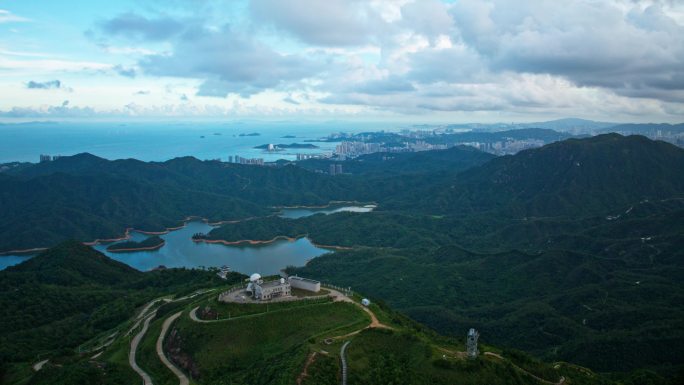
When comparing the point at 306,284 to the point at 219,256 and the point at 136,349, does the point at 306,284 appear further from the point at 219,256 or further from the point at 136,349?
the point at 219,256

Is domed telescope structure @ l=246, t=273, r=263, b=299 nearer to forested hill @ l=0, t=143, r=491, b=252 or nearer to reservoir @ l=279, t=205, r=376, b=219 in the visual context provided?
forested hill @ l=0, t=143, r=491, b=252

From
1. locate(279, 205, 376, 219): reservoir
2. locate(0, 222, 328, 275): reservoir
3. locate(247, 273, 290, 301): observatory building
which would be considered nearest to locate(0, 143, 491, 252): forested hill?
locate(279, 205, 376, 219): reservoir

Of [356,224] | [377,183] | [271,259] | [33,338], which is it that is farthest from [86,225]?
[377,183]

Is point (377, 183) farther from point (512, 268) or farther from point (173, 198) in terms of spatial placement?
point (512, 268)

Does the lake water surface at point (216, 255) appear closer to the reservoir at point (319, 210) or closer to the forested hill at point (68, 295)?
the forested hill at point (68, 295)

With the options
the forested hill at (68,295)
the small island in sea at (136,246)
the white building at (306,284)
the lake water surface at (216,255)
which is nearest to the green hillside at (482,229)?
the forested hill at (68,295)
